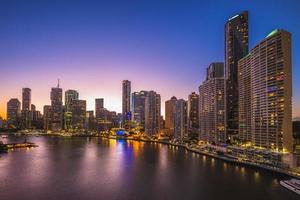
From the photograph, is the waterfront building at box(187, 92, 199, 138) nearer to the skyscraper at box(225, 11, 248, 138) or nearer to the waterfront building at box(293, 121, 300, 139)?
the skyscraper at box(225, 11, 248, 138)

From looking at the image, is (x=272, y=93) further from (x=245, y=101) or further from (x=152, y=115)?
(x=152, y=115)

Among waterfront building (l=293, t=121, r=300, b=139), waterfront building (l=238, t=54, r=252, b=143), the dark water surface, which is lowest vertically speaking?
the dark water surface

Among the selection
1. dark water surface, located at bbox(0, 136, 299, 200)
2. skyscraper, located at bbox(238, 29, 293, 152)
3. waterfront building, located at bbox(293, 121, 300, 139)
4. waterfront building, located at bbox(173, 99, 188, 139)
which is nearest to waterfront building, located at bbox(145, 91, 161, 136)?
waterfront building, located at bbox(173, 99, 188, 139)

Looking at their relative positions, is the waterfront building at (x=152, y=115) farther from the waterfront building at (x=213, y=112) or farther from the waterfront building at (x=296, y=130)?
the waterfront building at (x=296, y=130)

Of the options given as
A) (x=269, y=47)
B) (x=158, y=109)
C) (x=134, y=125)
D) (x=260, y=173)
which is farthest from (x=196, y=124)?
(x=260, y=173)

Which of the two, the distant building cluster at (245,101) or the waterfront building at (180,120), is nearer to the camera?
the distant building cluster at (245,101)

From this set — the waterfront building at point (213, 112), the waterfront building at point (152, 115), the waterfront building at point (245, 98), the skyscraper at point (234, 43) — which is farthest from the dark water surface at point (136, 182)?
the waterfront building at point (152, 115)

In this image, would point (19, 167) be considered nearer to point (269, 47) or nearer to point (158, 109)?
point (269, 47)
